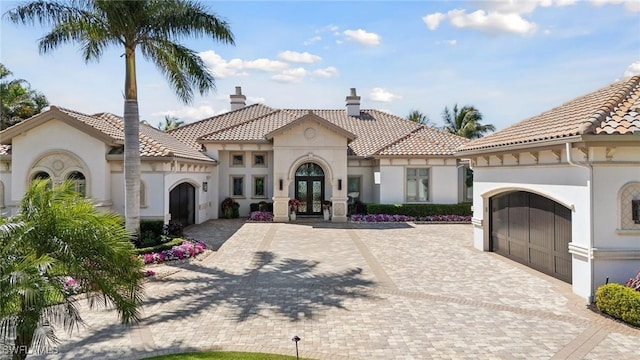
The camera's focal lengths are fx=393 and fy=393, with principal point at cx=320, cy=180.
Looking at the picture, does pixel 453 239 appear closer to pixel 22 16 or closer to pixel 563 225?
pixel 563 225

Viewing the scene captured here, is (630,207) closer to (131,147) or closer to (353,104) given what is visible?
(131,147)

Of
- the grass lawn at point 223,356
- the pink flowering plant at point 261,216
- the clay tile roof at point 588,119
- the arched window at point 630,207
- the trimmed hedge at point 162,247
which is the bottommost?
the grass lawn at point 223,356

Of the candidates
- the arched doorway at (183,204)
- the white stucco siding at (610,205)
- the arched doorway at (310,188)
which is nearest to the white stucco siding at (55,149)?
the arched doorway at (183,204)

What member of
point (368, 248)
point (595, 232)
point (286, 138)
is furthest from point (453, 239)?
point (286, 138)

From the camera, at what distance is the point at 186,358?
247 inches

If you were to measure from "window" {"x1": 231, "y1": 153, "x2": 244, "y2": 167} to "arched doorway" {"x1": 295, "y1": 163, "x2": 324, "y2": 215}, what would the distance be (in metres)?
3.89

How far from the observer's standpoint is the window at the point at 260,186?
2586 cm

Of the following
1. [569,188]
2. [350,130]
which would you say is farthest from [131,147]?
[350,130]

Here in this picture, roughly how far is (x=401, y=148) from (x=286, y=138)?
7156 mm

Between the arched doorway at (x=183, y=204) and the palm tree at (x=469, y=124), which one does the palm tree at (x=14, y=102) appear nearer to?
the arched doorway at (x=183, y=204)

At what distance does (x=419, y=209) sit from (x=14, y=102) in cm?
2886

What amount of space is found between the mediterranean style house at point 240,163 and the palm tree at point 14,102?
11669 millimetres

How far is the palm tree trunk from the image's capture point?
13633 mm

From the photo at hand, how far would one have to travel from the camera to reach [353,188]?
26.4m
